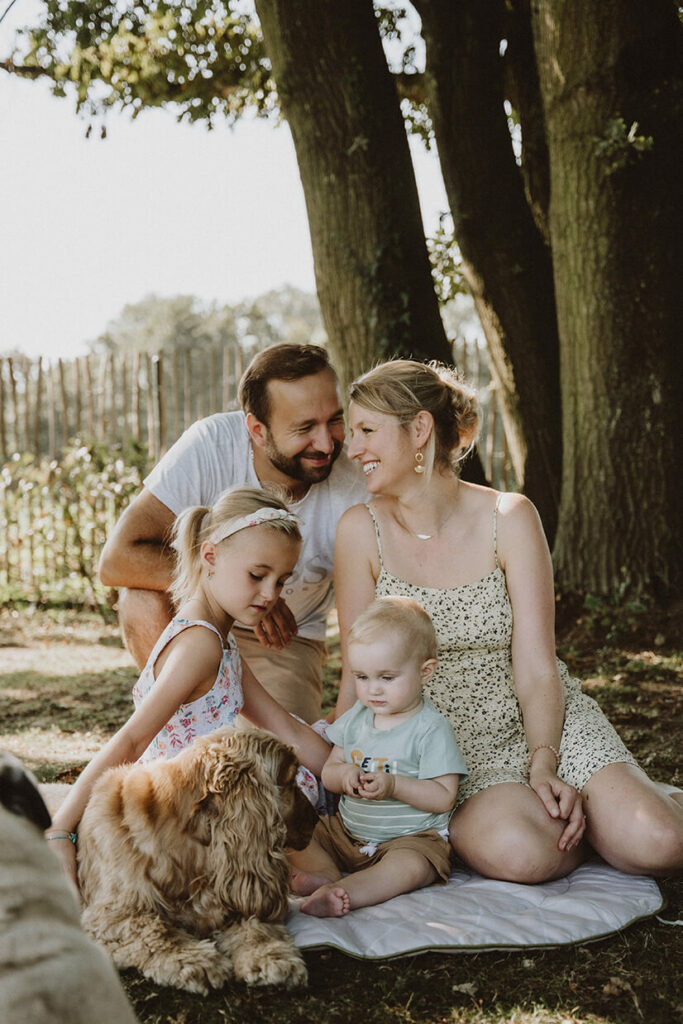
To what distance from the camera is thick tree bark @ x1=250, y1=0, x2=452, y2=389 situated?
6363 millimetres

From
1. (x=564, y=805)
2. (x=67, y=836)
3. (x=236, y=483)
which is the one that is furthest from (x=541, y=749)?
(x=236, y=483)

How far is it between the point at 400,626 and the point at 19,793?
198cm

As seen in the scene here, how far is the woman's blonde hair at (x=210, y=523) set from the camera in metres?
3.52

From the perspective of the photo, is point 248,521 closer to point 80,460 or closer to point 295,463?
point 295,463

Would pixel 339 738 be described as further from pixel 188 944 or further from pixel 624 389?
pixel 624 389

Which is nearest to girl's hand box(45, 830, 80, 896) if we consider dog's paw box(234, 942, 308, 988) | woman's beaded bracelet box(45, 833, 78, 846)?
woman's beaded bracelet box(45, 833, 78, 846)

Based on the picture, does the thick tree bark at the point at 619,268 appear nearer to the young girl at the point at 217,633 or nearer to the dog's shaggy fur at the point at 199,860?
the young girl at the point at 217,633

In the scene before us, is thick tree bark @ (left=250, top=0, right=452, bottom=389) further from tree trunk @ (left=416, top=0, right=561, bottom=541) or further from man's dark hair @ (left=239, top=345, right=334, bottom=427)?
man's dark hair @ (left=239, top=345, right=334, bottom=427)

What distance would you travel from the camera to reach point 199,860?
278 cm

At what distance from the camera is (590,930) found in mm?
2912

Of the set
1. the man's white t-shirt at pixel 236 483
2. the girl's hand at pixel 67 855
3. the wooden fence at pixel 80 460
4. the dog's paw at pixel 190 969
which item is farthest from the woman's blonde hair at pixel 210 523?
the wooden fence at pixel 80 460

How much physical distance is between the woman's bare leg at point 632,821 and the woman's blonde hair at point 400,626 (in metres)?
0.72

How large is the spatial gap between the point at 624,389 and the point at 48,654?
16.4 feet

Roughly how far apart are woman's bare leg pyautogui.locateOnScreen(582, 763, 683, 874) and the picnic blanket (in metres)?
0.08
